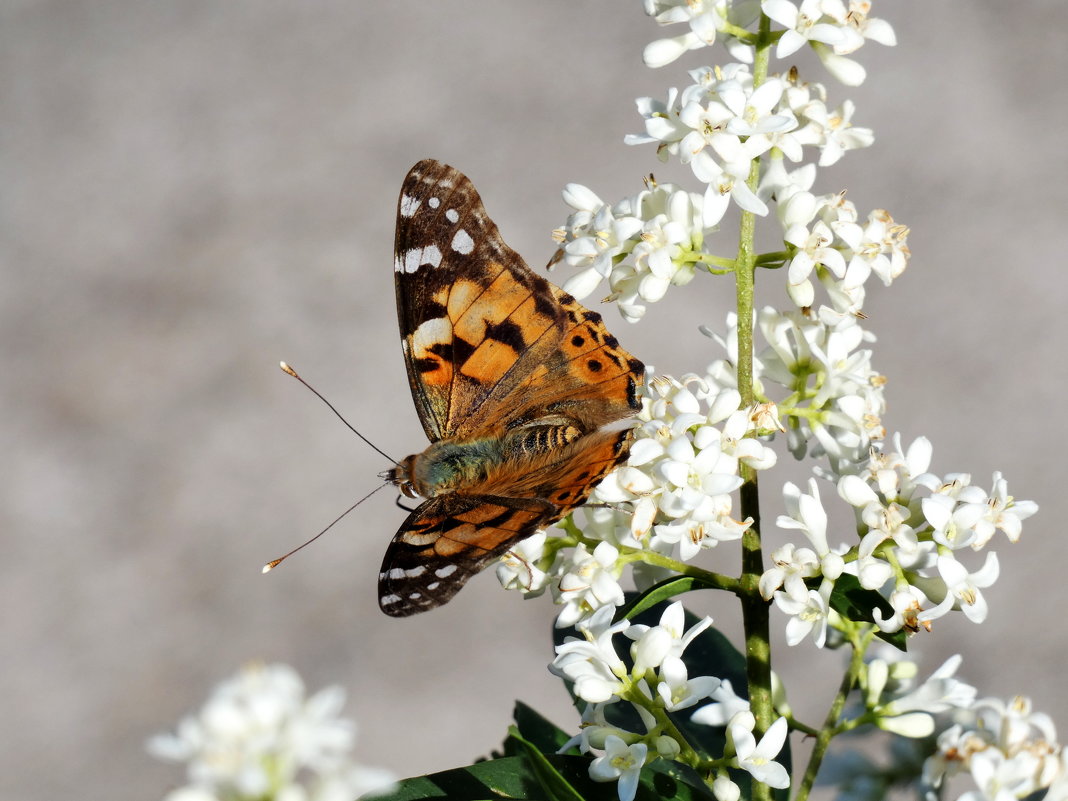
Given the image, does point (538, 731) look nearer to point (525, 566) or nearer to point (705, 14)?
point (525, 566)

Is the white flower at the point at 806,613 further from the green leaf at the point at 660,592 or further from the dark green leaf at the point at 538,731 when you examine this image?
the dark green leaf at the point at 538,731

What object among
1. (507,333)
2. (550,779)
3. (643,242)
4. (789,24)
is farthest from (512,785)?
(789,24)

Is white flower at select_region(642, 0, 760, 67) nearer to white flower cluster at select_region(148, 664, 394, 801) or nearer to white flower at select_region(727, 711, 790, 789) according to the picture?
white flower at select_region(727, 711, 790, 789)

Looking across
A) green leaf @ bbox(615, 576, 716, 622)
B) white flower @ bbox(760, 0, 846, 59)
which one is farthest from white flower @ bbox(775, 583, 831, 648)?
white flower @ bbox(760, 0, 846, 59)

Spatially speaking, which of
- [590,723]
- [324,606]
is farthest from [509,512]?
[324,606]

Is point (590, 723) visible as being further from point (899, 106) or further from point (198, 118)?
point (198, 118)

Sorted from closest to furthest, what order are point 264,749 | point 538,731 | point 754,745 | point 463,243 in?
point 264,749, point 754,745, point 538,731, point 463,243

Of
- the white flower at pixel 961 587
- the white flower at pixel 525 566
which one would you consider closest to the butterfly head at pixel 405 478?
the white flower at pixel 525 566
